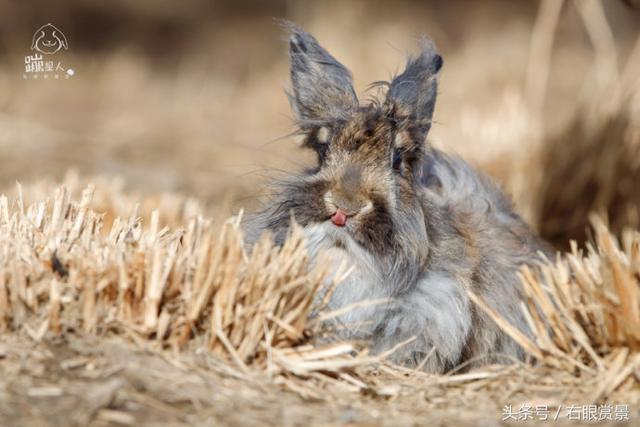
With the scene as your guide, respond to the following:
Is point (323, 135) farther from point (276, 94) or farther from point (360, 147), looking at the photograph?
point (276, 94)

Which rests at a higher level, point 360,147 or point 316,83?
point 316,83

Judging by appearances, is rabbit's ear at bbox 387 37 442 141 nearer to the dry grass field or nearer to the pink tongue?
the dry grass field

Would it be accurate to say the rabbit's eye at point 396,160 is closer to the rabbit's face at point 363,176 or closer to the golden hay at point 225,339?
the rabbit's face at point 363,176

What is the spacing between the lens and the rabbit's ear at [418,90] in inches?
161

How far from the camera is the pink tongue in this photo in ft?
12.2

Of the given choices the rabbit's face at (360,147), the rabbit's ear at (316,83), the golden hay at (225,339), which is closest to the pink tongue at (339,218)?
the rabbit's face at (360,147)

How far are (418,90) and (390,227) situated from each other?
68cm

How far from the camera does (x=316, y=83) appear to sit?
13.8 feet

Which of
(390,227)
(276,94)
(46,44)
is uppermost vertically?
(46,44)

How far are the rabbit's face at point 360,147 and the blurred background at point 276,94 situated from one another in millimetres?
271

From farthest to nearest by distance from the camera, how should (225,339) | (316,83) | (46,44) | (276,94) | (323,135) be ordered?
(276,94) → (46,44) → (316,83) → (323,135) → (225,339)

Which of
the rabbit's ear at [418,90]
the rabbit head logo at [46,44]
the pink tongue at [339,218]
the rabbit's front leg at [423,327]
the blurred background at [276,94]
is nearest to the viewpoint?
the pink tongue at [339,218]

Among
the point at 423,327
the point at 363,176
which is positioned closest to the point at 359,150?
the point at 363,176

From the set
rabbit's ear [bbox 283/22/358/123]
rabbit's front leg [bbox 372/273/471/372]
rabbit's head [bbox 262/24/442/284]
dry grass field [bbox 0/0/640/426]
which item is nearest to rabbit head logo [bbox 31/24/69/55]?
dry grass field [bbox 0/0/640/426]
